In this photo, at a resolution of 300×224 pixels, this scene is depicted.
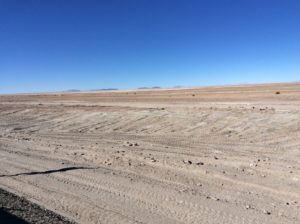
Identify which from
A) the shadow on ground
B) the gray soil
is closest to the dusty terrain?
the gray soil

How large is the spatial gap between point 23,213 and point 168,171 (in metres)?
4.14

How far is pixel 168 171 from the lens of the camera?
11281 mm

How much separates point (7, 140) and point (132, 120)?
6.96 m

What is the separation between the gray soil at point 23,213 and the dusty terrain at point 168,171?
24 cm

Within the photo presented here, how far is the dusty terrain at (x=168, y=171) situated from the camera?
805 centimetres

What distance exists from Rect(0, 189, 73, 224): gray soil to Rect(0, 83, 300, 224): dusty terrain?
0.24m

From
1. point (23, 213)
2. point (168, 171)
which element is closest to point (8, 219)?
point (23, 213)

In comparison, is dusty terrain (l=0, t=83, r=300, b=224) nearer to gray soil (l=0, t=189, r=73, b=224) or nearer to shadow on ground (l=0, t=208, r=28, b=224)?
gray soil (l=0, t=189, r=73, b=224)

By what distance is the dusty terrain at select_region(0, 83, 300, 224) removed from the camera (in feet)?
26.4

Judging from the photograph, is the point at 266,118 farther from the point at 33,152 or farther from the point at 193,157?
the point at 33,152

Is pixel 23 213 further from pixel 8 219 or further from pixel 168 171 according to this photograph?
pixel 168 171

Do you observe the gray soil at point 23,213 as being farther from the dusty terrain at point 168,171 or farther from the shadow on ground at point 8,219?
the dusty terrain at point 168,171

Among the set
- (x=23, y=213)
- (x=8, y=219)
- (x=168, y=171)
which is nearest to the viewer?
(x=8, y=219)

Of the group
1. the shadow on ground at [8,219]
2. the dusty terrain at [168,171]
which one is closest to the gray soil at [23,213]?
the shadow on ground at [8,219]
